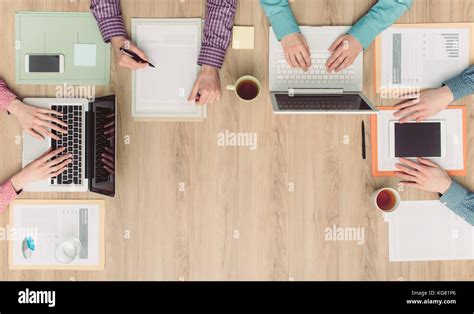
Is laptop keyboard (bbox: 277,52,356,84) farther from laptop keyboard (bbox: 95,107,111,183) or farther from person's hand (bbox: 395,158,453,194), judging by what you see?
laptop keyboard (bbox: 95,107,111,183)

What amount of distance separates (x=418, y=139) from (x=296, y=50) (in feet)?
1.76

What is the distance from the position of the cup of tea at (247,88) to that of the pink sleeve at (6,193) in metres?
0.82

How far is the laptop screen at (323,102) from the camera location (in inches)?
45.9

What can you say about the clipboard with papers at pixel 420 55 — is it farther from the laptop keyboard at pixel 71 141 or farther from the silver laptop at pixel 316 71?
the laptop keyboard at pixel 71 141

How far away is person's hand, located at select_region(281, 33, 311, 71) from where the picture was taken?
1.29 meters

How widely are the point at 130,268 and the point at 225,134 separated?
1.91 feet

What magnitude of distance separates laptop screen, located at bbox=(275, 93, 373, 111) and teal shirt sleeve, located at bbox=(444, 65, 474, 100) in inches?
13.6

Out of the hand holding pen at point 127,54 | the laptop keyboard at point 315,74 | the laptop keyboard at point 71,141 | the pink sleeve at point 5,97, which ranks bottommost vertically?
the laptop keyboard at point 71,141

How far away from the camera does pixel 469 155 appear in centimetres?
135

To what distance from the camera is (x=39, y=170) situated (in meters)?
1.29

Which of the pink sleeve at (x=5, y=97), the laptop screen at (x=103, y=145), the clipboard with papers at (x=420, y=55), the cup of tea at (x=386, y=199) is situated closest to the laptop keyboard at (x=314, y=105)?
the clipboard with papers at (x=420, y=55)

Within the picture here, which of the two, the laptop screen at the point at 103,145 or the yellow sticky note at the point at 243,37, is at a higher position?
the yellow sticky note at the point at 243,37

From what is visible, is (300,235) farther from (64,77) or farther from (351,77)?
(64,77)

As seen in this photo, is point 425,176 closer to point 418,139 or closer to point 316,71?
point 418,139
